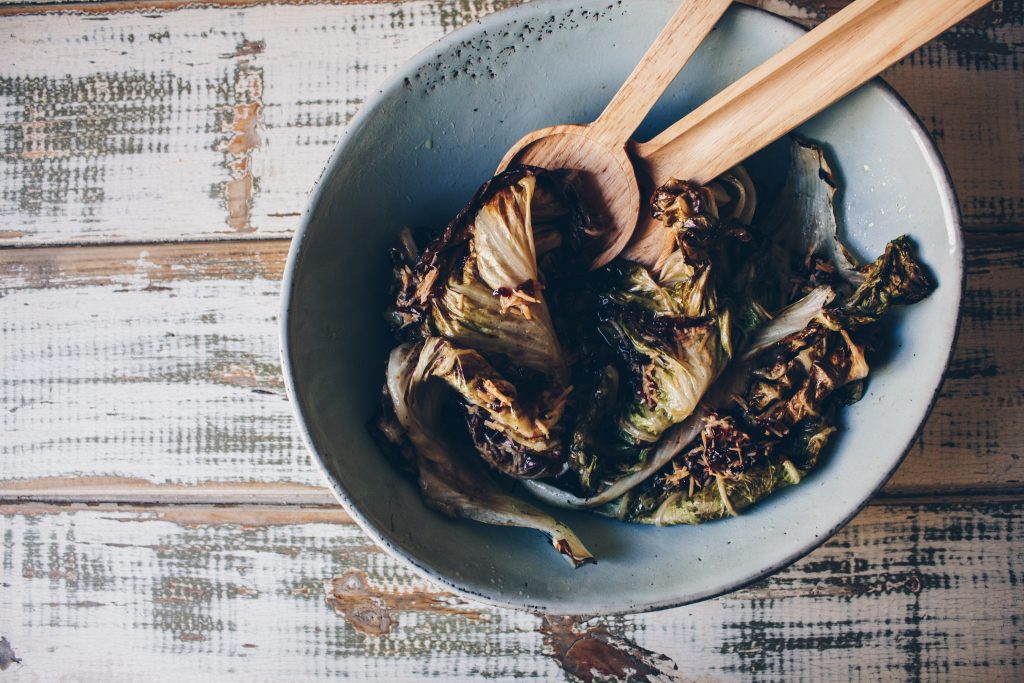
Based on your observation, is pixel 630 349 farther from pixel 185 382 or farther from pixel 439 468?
pixel 185 382

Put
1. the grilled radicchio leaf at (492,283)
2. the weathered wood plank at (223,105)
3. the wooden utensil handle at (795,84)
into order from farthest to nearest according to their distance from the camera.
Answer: the weathered wood plank at (223,105), the grilled radicchio leaf at (492,283), the wooden utensil handle at (795,84)

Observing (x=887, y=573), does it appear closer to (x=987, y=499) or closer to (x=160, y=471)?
(x=987, y=499)

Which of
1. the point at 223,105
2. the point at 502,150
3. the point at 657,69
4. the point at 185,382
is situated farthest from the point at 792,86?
the point at 185,382

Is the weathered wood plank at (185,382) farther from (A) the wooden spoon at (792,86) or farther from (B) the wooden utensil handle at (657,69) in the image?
(B) the wooden utensil handle at (657,69)

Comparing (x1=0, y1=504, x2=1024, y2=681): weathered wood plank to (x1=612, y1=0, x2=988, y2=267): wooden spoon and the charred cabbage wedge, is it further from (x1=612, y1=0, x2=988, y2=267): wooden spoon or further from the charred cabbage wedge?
(x1=612, y1=0, x2=988, y2=267): wooden spoon

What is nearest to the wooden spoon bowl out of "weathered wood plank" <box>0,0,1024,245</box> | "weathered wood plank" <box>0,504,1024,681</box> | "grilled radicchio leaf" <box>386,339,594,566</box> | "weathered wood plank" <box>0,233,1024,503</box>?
"grilled radicchio leaf" <box>386,339,594,566</box>

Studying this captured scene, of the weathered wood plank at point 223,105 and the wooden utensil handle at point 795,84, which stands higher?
the weathered wood plank at point 223,105

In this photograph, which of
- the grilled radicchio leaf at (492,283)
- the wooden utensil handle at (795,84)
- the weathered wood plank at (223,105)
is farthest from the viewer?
the weathered wood plank at (223,105)

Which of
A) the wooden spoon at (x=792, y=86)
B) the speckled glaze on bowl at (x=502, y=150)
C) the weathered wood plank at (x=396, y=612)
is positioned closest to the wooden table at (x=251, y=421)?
the weathered wood plank at (x=396, y=612)
